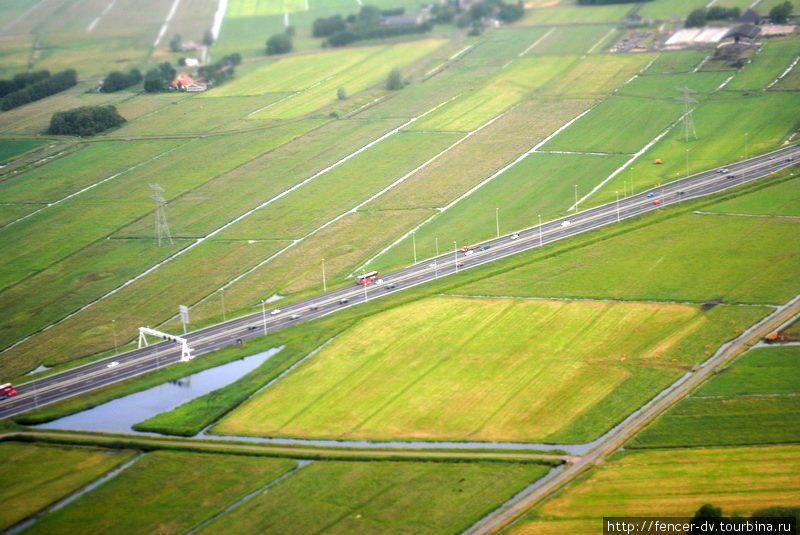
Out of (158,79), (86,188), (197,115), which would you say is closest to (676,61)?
(197,115)

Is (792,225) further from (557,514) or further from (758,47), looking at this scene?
(758,47)

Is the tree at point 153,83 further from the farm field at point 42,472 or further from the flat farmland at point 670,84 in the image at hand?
the farm field at point 42,472

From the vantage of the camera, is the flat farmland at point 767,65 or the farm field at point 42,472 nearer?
the farm field at point 42,472

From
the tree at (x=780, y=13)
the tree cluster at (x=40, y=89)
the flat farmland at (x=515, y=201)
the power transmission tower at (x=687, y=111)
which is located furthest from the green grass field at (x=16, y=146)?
the tree at (x=780, y=13)

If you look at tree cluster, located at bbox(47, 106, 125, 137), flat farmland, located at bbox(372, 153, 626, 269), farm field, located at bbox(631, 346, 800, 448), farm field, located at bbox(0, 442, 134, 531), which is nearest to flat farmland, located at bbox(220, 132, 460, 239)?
flat farmland, located at bbox(372, 153, 626, 269)

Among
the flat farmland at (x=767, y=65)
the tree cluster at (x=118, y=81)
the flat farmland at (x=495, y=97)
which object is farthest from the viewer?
the tree cluster at (x=118, y=81)

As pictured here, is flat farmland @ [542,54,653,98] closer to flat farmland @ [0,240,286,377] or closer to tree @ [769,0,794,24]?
tree @ [769,0,794,24]

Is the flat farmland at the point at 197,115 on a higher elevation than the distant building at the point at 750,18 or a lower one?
lower
